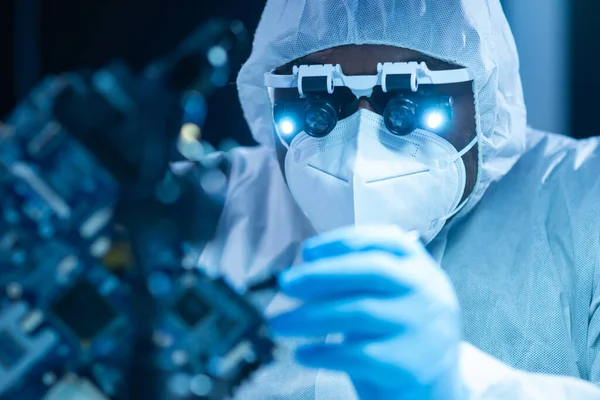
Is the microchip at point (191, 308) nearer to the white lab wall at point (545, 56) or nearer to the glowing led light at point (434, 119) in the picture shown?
the glowing led light at point (434, 119)

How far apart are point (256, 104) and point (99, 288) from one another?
2.68 feet

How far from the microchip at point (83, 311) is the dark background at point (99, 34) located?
2.62ft

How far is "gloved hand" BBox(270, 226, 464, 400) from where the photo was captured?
0.87 meters

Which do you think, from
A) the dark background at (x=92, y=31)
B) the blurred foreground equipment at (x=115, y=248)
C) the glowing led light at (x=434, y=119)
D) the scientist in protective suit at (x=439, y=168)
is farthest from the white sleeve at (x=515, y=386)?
the dark background at (x=92, y=31)

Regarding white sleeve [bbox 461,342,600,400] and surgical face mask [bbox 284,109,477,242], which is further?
surgical face mask [bbox 284,109,477,242]

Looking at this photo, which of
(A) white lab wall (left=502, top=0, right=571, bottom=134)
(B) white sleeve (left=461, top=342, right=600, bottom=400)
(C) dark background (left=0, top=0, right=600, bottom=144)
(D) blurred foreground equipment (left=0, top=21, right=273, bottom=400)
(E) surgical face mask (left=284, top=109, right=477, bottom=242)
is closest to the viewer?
(D) blurred foreground equipment (left=0, top=21, right=273, bottom=400)

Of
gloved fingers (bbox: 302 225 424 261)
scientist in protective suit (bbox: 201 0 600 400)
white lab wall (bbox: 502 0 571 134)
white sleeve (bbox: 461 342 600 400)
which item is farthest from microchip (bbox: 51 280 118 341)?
white lab wall (bbox: 502 0 571 134)

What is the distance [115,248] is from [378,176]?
58 cm

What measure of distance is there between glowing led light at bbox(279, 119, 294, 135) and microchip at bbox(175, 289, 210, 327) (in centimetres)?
59

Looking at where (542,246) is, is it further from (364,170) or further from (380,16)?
(380,16)

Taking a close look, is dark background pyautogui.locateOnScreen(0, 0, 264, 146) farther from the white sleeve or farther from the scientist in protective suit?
the white sleeve

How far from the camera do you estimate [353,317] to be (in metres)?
0.87

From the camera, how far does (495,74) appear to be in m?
1.35

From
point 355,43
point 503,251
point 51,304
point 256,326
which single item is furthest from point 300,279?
point 503,251
